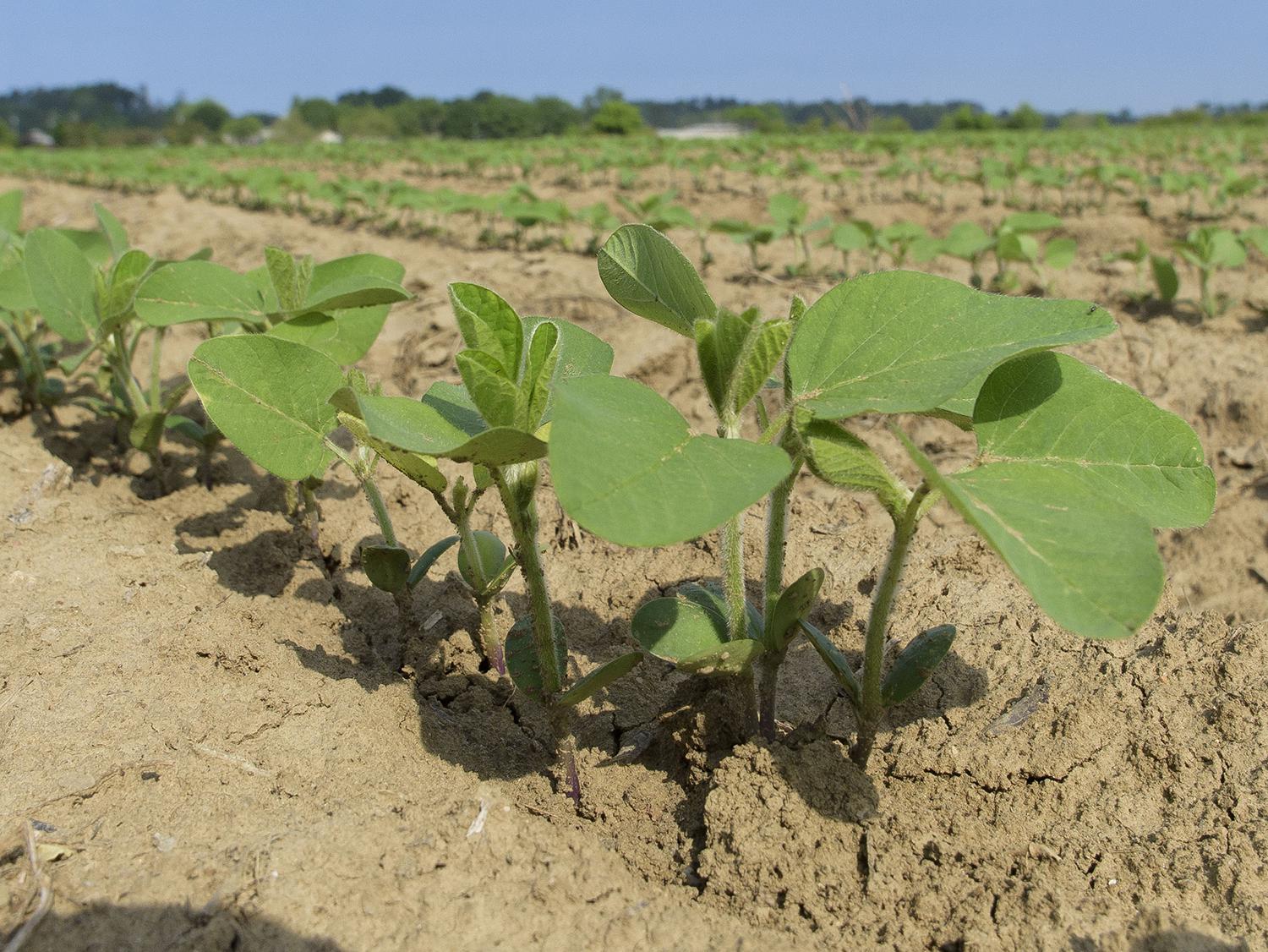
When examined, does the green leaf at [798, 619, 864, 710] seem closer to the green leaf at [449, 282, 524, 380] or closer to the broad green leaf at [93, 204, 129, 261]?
the green leaf at [449, 282, 524, 380]

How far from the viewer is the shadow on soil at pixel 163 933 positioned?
1.06 metres

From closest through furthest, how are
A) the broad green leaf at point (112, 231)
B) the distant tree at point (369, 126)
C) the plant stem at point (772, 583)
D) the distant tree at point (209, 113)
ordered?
the plant stem at point (772, 583), the broad green leaf at point (112, 231), the distant tree at point (369, 126), the distant tree at point (209, 113)

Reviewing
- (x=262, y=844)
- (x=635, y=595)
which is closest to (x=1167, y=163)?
(x=635, y=595)

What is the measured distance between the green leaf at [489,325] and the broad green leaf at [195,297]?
44.7 inches

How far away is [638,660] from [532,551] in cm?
23

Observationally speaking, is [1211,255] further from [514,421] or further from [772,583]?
[514,421]

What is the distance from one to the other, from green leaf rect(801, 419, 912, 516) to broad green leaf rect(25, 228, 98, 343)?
2127mm

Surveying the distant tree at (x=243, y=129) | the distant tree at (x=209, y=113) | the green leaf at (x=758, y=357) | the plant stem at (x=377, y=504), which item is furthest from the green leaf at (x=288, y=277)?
→ the distant tree at (x=209, y=113)

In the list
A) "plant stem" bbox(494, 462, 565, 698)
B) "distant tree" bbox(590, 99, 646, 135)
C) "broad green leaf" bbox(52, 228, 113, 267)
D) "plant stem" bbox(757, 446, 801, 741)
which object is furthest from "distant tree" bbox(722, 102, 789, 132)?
"plant stem" bbox(494, 462, 565, 698)

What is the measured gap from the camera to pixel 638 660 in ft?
4.36

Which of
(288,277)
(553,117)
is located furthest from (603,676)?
(553,117)

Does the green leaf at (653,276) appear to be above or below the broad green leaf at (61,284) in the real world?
above

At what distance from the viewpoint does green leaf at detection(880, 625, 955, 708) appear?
1.34 metres

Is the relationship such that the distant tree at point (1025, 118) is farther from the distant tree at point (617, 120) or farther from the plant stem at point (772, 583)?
the plant stem at point (772, 583)
